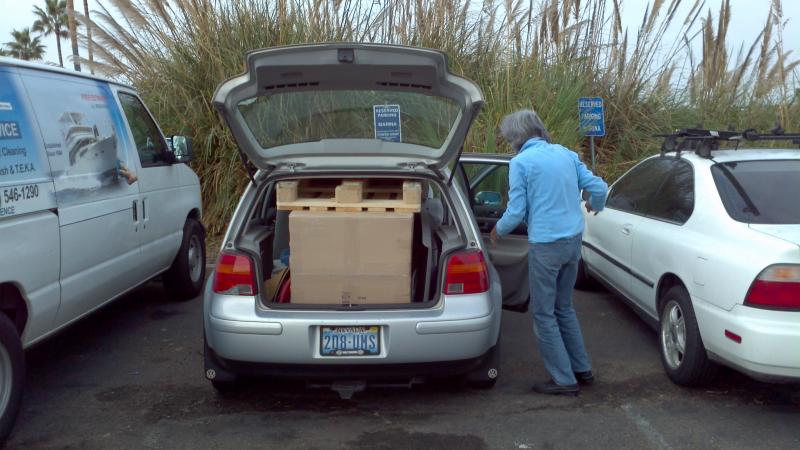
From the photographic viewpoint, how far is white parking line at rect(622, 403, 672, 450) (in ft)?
12.0

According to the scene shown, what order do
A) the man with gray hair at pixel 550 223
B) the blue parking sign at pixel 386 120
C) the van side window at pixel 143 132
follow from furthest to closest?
the blue parking sign at pixel 386 120, the van side window at pixel 143 132, the man with gray hair at pixel 550 223

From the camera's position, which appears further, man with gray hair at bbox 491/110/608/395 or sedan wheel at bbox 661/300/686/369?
sedan wheel at bbox 661/300/686/369

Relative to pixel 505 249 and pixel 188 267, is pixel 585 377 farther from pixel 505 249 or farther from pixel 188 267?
pixel 188 267

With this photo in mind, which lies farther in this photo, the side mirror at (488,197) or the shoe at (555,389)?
the side mirror at (488,197)

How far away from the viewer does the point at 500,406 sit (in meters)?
4.16

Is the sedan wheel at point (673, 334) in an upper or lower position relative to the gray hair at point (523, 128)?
lower

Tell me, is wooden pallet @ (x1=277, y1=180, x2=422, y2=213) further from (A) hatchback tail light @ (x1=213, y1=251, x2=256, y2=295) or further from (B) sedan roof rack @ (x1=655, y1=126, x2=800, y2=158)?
(B) sedan roof rack @ (x1=655, y1=126, x2=800, y2=158)

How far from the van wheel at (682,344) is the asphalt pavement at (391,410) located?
0.36 feet

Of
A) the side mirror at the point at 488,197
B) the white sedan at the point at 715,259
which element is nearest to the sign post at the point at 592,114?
the white sedan at the point at 715,259

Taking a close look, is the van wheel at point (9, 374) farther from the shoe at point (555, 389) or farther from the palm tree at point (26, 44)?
the palm tree at point (26, 44)

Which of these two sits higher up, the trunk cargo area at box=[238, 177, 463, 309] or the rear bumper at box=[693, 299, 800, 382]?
the trunk cargo area at box=[238, 177, 463, 309]

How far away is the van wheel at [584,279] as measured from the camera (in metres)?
6.70

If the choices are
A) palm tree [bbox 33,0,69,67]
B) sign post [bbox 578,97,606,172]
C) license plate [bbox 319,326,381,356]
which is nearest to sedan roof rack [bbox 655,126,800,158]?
license plate [bbox 319,326,381,356]

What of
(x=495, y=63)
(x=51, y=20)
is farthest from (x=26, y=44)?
(x=495, y=63)
